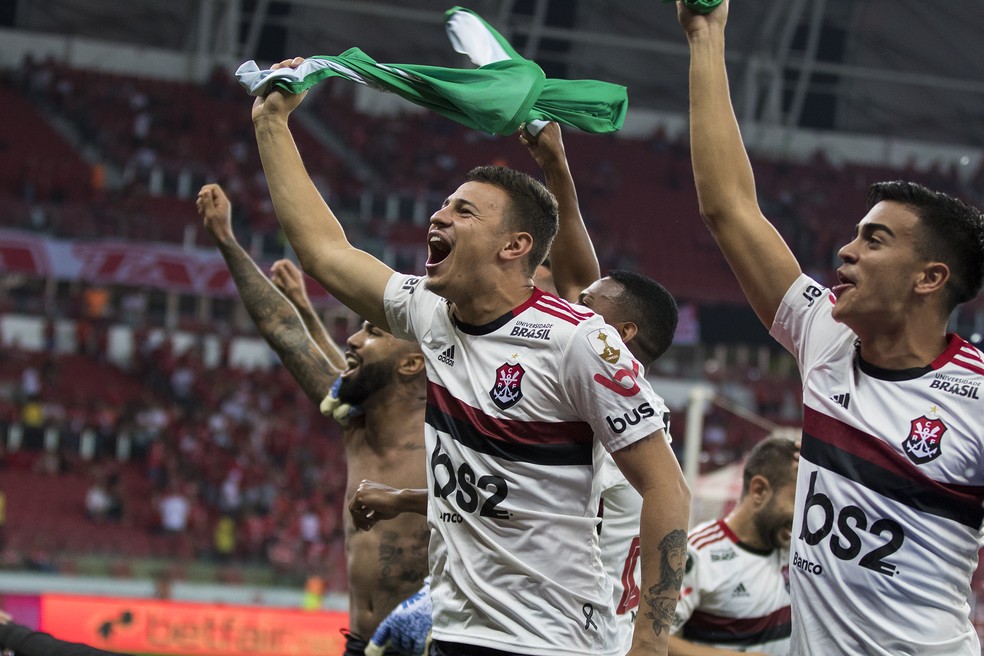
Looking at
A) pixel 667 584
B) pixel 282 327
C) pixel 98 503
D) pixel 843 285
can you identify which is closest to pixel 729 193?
pixel 843 285

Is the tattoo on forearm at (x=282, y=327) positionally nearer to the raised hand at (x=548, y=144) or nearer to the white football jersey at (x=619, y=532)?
the raised hand at (x=548, y=144)

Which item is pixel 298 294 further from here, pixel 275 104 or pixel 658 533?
pixel 658 533

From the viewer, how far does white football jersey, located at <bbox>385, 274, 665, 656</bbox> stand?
327 centimetres

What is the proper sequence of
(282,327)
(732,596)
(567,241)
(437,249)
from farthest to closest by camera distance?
(282,327)
(732,596)
(567,241)
(437,249)

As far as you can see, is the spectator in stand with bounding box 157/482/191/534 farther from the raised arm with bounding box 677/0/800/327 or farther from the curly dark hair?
the curly dark hair

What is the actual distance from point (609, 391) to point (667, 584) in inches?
19.8

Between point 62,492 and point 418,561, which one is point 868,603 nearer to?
point 418,561

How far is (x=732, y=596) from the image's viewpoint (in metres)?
5.32

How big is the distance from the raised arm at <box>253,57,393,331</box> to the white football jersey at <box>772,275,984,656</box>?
140cm

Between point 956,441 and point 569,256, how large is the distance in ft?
7.04

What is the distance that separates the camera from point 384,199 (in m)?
30.6

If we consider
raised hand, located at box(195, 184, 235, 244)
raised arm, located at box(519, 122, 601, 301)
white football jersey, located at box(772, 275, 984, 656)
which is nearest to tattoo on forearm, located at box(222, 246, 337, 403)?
raised hand, located at box(195, 184, 235, 244)

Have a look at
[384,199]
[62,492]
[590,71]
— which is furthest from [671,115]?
[62,492]

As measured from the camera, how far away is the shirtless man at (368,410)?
16.2 ft
